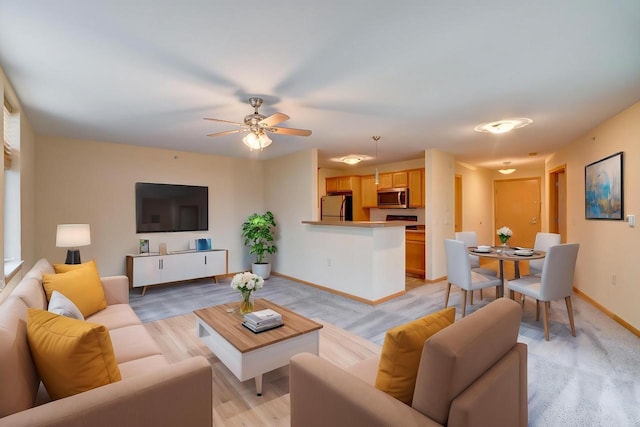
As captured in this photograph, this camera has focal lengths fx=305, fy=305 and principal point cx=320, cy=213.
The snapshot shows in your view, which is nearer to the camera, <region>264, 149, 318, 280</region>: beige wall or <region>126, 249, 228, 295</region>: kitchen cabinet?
<region>126, 249, 228, 295</region>: kitchen cabinet

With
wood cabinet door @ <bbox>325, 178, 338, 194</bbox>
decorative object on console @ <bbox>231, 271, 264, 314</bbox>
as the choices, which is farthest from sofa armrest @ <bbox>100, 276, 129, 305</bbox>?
wood cabinet door @ <bbox>325, 178, 338, 194</bbox>

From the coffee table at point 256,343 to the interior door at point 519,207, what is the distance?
24.7ft

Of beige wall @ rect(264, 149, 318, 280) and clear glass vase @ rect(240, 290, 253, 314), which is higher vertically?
beige wall @ rect(264, 149, 318, 280)

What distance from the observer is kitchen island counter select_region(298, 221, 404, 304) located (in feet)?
14.0

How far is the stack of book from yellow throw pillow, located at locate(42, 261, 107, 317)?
1.29 metres

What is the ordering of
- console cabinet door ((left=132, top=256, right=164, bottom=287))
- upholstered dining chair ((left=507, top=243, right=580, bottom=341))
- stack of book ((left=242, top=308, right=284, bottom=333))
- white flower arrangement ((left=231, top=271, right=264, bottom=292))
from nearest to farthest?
stack of book ((left=242, top=308, right=284, bottom=333)) → white flower arrangement ((left=231, top=271, right=264, bottom=292)) → upholstered dining chair ((left=507, top=243, right=580, bottom=341)) → console cabinet door ((left=132, top=256, right=164, bottom=287))

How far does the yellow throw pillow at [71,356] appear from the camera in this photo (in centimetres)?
124

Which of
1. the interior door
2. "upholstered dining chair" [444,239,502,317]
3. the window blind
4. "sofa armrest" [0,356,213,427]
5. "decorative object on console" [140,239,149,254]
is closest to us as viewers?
"sofa armrest" [0,356,213,427]

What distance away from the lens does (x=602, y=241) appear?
3.85 m

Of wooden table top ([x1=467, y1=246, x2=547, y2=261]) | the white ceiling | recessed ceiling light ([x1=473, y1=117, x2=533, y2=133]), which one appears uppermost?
the white ceiling

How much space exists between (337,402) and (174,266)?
448 cm

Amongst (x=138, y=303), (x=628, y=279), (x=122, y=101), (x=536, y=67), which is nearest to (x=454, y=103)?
(x=536, y=67)

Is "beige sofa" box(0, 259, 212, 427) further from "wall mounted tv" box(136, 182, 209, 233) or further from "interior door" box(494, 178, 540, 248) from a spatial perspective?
"interior door" box(494, 178, 540, 248)

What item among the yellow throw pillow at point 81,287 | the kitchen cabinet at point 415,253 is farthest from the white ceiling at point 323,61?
the kitchen cabinet at point 415,253
